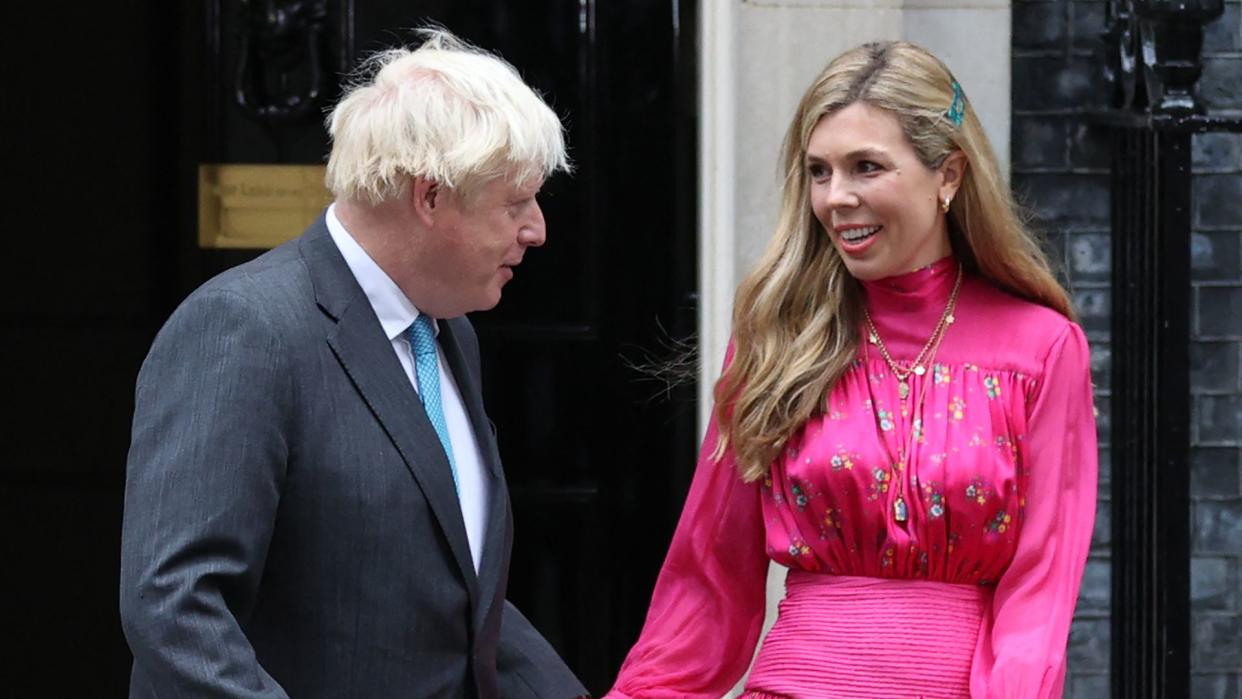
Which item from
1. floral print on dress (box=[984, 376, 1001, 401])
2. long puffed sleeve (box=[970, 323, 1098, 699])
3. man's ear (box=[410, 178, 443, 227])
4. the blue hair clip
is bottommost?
long puffed sleeve (box=[970, 323, 1098, 699])

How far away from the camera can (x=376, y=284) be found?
259 centimetres

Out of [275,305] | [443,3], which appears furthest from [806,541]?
[443,3]

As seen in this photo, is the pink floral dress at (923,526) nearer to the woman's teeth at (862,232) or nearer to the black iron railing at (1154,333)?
the woman's teeth at (862,232)

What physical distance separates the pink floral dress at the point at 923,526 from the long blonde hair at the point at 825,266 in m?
0.04

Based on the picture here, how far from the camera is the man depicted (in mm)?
2299

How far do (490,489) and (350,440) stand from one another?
12.9 inches

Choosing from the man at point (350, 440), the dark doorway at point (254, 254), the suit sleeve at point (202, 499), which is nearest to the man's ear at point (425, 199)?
the man at point (350, 440)

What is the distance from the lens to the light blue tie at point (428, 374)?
2.65m

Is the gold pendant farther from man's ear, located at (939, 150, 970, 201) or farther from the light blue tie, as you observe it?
the light blue tie

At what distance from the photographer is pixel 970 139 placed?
120 inches

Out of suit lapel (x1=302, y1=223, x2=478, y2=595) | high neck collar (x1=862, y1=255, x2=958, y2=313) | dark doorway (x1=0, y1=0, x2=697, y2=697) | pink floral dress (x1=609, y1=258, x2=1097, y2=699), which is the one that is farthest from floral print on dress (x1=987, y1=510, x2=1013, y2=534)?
dark doorway (x1=0, y1=0, x2=697, y2=697)

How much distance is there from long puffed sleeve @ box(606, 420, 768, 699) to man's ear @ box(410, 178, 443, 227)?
815 millimetres

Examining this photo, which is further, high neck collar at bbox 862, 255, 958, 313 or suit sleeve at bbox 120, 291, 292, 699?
high neck collar at bbox 862, 255, 958, 313

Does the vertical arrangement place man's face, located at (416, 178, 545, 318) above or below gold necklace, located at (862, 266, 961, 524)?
above
